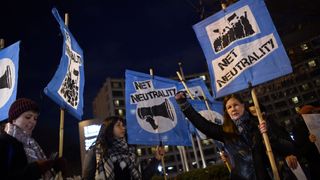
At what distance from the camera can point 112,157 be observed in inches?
174

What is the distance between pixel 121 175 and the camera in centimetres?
439

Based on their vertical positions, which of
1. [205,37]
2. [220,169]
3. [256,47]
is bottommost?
[220,169]

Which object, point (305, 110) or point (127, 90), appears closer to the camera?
point (305, 110)

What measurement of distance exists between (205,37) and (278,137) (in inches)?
89.3

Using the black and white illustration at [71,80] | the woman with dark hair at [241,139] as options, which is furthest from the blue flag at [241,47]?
the black and white illustration at [71,80]

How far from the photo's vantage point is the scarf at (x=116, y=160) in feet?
14.0

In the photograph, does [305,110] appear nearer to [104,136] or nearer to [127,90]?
[104,136]

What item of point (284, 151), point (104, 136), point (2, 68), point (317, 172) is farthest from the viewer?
point (2, 68)

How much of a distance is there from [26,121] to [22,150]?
0.47 metres

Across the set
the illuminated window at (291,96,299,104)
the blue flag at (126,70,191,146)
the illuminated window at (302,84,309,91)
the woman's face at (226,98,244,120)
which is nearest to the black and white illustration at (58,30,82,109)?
the blue flag at (126,70,191,146)

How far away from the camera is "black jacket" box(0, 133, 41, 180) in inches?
116

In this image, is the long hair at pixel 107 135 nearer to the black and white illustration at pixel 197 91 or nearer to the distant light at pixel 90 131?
the black and white illustration at pixel 197 91

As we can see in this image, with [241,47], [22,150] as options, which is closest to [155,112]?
[241,47]

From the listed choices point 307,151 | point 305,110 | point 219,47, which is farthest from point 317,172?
point 219,47
